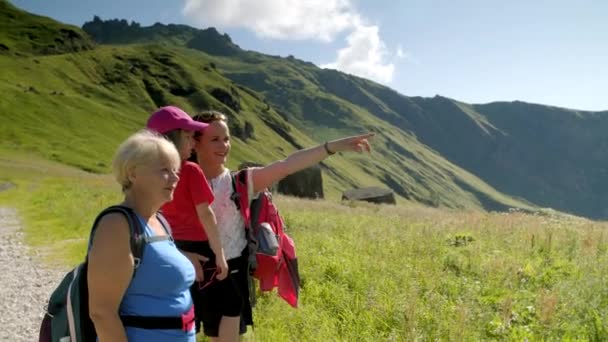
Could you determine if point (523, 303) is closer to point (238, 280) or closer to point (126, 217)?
point (238, 280)

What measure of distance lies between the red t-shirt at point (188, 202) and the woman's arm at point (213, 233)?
63mm

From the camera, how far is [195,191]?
12.9ft

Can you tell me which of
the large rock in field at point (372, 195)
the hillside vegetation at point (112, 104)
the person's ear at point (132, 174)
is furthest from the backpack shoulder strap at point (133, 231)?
the hillside vegetation at point (112, 104)

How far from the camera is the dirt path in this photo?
827cm

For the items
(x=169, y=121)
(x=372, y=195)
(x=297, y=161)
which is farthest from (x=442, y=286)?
(x=372, y=195)

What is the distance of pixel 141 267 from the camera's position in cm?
274

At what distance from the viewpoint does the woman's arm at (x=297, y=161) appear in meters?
4.43

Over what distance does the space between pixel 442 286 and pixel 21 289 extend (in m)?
9.01

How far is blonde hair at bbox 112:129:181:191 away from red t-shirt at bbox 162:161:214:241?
0.97 m

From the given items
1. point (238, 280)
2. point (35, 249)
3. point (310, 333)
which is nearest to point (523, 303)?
point (310, 333)

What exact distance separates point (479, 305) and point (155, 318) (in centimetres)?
498

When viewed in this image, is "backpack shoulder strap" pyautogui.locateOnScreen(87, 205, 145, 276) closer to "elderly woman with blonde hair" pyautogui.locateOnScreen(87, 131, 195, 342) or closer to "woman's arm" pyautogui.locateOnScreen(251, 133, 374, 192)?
"elderly woman with blonde hair" pyautogui.locateOnScreen(87, 131, 195, 342)

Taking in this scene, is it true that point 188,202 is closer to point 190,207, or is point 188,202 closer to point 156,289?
point 190,207

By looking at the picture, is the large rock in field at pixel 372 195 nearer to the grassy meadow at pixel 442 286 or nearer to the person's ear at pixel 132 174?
the grassy meadow at pixel 442 286
